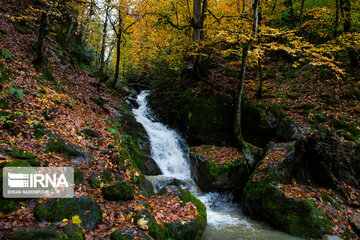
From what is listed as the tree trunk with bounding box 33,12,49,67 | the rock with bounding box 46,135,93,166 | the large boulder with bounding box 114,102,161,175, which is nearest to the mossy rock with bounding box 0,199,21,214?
the rock with bounding box 46,135,93,166

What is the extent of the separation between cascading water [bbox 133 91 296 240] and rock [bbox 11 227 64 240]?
13.0 ft

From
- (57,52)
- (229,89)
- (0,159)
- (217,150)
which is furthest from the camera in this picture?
(229,89)

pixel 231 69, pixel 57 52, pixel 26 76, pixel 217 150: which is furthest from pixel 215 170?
pixel 57 52

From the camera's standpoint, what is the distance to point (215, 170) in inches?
340

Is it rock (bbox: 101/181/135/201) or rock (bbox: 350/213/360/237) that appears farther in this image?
rock (bbox: 350/213/360/237)

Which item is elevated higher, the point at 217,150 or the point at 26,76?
the point at 26,76

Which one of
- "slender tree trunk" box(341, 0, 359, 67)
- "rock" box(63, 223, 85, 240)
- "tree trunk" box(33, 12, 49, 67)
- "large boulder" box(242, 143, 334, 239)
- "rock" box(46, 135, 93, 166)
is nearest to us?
"rock" box(63, 223, 85, 240)

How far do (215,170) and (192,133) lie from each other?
3.88 m

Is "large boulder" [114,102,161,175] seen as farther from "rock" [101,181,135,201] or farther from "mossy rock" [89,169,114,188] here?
"rock" [101,181,135,201]

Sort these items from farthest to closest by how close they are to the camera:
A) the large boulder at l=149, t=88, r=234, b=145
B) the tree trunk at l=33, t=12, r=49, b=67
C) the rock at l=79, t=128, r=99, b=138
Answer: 1. the large boulder at l=149, t=88, r=234, b=145
2. the tree trunk at l=33, t=12, r=49, b=67
3. the rock at l=79, t=128, r=99, b=138

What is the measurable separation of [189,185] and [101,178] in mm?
4823

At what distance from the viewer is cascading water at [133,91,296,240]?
18.5 ft

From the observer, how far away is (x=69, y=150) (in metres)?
5.30

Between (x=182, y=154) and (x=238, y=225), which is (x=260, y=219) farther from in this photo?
(x=182, y=154)
